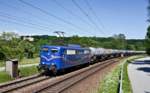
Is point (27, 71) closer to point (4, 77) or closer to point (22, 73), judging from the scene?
point (22, 73)

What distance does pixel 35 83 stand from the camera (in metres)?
21.5

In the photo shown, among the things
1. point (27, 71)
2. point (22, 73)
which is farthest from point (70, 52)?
point (22, 73)

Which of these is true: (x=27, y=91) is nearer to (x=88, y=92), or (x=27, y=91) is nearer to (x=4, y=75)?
(x=88, y=92)

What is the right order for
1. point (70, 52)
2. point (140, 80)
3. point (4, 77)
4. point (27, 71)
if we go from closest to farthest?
point (140, 80) → point (4, 77) → point (27, 71) → point (70, 52)

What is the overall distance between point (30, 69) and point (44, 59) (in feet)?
9.54

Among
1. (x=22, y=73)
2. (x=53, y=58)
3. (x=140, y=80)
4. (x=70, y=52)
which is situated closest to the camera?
(x=140, y=80)

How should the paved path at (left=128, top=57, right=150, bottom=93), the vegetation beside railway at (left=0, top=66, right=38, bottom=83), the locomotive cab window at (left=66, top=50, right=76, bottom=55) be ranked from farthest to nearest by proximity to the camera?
the locomotive cab window at (left=66, top=50, right=76, bottom=55) < the vegetation beside railway at (left=0, top=66, right=38, bottom=83) < the paved path at (left=128, top=57, right=150, bottom=93)

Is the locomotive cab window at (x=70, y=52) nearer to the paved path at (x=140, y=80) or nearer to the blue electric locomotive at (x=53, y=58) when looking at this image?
the blue electric locomotive at (x=53, y=58)

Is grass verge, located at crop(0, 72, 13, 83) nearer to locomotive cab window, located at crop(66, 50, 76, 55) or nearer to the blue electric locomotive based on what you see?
the blue electric locomotive

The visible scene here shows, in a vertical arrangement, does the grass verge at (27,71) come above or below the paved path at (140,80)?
above

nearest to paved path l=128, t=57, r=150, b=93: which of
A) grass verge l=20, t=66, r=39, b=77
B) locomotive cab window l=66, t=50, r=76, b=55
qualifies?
locomotive cab window l=66, t=50, r=76, b=55

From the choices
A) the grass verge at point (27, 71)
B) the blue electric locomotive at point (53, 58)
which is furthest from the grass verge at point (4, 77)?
the blue electric locomotive at point (53, 58)

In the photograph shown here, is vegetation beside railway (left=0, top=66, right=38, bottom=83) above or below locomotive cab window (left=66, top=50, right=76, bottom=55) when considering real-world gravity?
below

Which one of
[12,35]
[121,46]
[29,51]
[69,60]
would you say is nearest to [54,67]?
[69,60]
